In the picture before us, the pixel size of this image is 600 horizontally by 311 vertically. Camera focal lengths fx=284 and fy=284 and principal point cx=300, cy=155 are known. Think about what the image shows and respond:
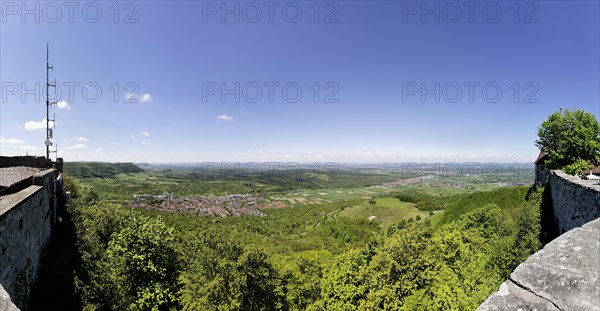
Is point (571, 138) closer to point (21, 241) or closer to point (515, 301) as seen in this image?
point (515, 301)

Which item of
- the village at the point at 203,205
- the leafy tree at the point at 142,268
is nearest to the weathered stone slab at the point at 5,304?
the leafy tree at the point at 142,268

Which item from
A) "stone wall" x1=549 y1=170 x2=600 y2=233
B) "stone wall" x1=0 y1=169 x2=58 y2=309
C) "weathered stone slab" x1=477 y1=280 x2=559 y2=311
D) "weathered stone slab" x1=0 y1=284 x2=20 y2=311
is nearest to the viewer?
"weathered stone slab" x1=477 y1=280 x2=559 y2=311

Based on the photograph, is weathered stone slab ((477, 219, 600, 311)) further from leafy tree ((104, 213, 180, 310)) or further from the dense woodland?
leafy tree ((104, 213, 180, 310))

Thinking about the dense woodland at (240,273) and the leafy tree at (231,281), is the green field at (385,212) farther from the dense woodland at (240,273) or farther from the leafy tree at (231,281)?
the leafy tree at (231,281)

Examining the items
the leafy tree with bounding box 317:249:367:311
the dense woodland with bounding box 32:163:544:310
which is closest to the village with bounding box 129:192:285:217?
the dense woodland with bounding box 32:163:544:310

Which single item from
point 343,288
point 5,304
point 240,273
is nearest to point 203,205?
point 343,288
